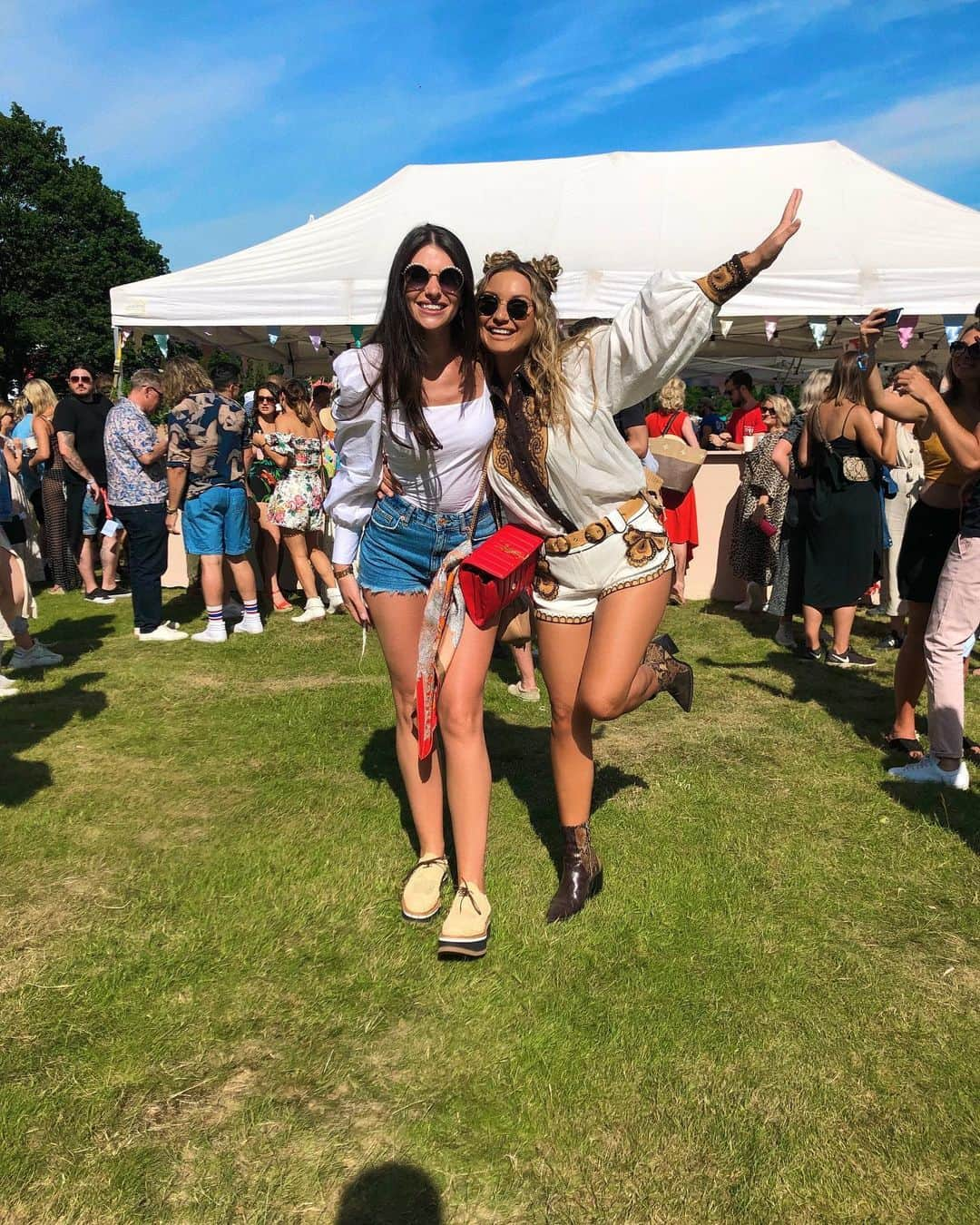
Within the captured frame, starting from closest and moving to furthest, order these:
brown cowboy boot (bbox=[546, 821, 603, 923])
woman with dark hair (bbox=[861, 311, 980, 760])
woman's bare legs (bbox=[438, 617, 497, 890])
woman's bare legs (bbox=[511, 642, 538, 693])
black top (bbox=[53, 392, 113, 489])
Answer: woman's bare legs (bbox=[438, 617, 497, 890]), brown cowboy boot (bbox=[546, 821, 603, 923]), woman with dark hair (bbox=[861, 311, 980, 760]), woman's bare legs (bbox=[511, 642, 538, 693]), black top (bbox=[53, 392, 113, 489])

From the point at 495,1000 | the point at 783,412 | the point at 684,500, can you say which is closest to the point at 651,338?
the point at 495,1000

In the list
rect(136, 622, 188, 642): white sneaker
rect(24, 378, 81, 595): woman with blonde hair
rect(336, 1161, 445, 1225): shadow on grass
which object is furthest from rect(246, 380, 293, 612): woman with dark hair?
rect(336, 1161, 445, 1225): shadow on grass

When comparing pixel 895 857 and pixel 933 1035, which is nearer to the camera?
pixel 933 1035

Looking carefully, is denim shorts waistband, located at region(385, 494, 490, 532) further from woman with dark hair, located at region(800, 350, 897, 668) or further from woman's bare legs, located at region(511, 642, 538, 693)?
woman with dark hair, located at region(800, 350, 897, 668)

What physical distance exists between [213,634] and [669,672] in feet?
14.3

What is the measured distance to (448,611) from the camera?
254 centimetres

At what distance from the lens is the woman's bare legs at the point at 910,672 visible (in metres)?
3.98

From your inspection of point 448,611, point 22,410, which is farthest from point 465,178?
point 448,611

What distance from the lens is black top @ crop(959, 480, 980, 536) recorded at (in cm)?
340

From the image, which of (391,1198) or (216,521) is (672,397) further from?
(391,1198)

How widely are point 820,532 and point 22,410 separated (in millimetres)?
8533

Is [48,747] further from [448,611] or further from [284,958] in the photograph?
[448,611]

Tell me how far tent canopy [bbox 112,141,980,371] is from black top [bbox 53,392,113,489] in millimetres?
847

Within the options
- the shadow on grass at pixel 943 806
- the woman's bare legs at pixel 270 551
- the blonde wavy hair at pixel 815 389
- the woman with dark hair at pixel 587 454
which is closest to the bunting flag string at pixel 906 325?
the blonde wavy hair at pixel 815 389
